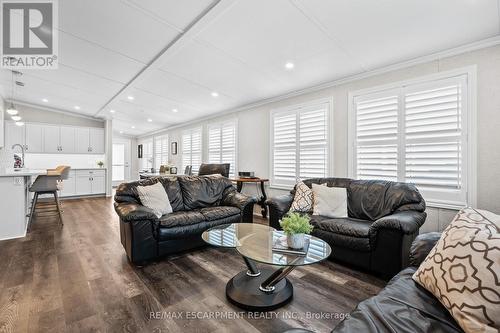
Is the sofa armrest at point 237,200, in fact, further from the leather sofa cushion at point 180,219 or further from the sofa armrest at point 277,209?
the leather sofa cushion at point 180,219

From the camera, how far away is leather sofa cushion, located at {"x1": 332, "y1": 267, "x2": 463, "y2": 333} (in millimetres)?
985

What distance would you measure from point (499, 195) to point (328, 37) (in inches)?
102

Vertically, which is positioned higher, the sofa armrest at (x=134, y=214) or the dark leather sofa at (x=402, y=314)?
the sofa armrest at (x=134, y=214)

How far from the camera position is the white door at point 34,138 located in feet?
21.7

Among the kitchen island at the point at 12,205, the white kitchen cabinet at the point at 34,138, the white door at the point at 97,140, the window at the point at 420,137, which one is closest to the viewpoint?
the window at the point at 420,137

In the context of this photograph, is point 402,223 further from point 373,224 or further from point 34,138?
point 34,138

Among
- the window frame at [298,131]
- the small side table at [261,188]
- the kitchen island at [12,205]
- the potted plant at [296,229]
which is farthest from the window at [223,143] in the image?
the potted plant at [296,229]

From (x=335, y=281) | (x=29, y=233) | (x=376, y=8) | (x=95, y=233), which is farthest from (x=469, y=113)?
(x=29, y=233)

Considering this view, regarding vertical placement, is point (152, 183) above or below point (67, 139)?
below

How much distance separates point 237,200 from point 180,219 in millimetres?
1037

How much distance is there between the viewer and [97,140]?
780cm

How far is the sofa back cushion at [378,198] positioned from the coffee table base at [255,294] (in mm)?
1544

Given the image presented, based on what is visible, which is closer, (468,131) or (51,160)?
(468,131)

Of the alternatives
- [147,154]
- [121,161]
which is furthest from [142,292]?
[121,161]
